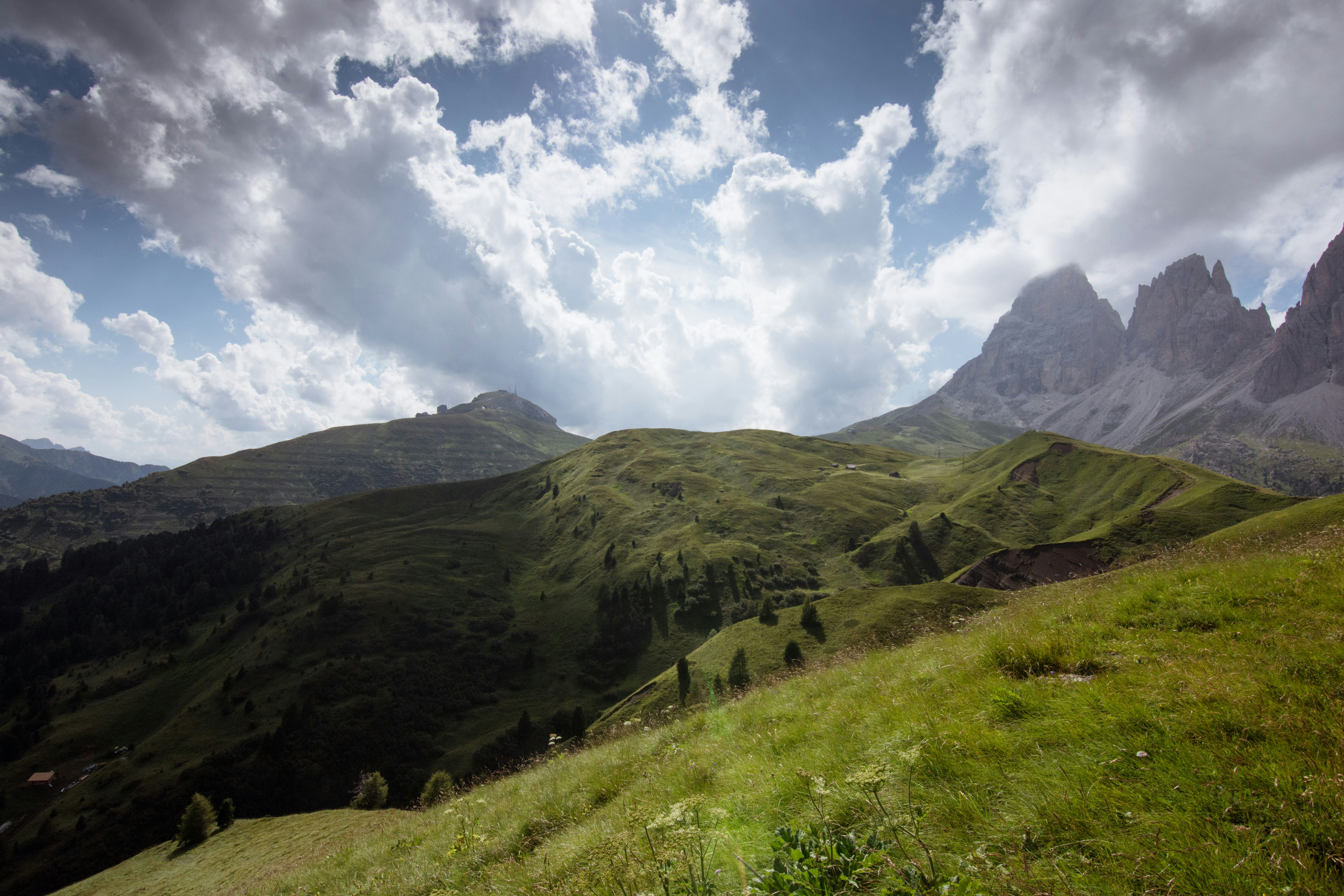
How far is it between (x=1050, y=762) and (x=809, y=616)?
62.8 meters

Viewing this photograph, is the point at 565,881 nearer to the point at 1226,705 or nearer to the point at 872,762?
the point at 872,762

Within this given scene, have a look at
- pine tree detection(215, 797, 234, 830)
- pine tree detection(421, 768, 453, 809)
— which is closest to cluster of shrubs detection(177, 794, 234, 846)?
pine tree detection(215, 797, 234, 830)

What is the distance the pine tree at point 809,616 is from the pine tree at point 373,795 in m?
47.9

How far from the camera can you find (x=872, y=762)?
6.15 m

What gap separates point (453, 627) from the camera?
14250cm

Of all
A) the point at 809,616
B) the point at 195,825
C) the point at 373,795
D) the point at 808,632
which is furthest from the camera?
the point at 809,616

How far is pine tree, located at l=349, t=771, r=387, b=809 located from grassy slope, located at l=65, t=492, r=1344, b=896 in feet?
182

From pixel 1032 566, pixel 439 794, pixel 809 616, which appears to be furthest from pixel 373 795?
pixel 1032 566

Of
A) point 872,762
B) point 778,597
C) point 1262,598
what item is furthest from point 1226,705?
point 778,597

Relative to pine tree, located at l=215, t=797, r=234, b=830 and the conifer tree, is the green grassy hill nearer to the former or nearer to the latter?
the conifer tree

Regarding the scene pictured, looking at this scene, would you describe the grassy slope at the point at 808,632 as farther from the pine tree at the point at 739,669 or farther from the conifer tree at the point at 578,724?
the conifer tree at the point at 578,724

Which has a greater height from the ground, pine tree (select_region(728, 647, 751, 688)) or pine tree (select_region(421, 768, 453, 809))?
pine tree (select_region(421, 768, 453, 809))

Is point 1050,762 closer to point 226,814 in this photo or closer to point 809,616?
point 809,616

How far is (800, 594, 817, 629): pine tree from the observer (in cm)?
6228
